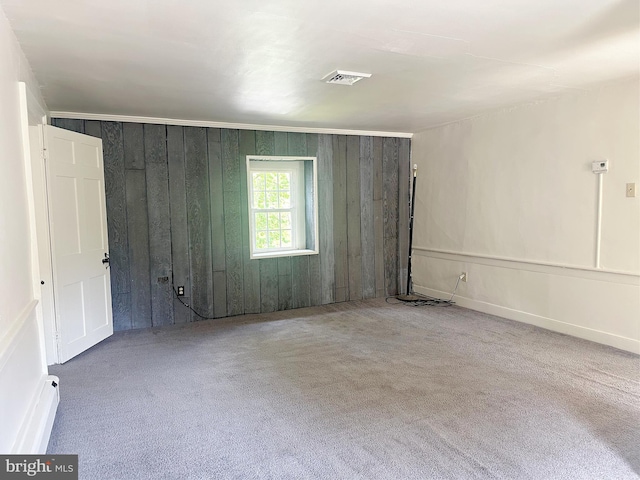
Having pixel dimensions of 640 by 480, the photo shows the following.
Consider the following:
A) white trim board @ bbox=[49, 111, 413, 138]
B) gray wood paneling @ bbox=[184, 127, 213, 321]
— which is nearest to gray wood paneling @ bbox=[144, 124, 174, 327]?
white trim board @ bbox=[49, 111, 413, 138]

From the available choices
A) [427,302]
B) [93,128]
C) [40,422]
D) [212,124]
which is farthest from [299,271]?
[40,422]

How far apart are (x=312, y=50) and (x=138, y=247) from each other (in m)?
3.06

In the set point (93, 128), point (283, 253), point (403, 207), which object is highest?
point (93, 128)

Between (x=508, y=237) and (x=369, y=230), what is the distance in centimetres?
188

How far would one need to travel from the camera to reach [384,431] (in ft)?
8.17

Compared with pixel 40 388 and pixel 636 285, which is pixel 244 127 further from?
pixel 636 285

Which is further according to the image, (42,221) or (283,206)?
(283,206)

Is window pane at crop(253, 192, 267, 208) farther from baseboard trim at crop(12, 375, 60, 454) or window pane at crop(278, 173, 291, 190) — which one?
baseboard trim at crop(12, 375, 60, 454)

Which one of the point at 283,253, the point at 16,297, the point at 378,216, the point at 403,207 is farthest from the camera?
the point at 403,207

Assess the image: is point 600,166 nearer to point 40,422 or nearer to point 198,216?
point 198,216

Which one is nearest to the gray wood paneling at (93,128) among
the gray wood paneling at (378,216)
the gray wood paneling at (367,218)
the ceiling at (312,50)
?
the ceiling at (312,50)

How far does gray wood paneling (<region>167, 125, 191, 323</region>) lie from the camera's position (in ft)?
15.9

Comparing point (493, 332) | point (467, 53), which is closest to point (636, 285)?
point (493, 332)

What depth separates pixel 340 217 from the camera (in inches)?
229
